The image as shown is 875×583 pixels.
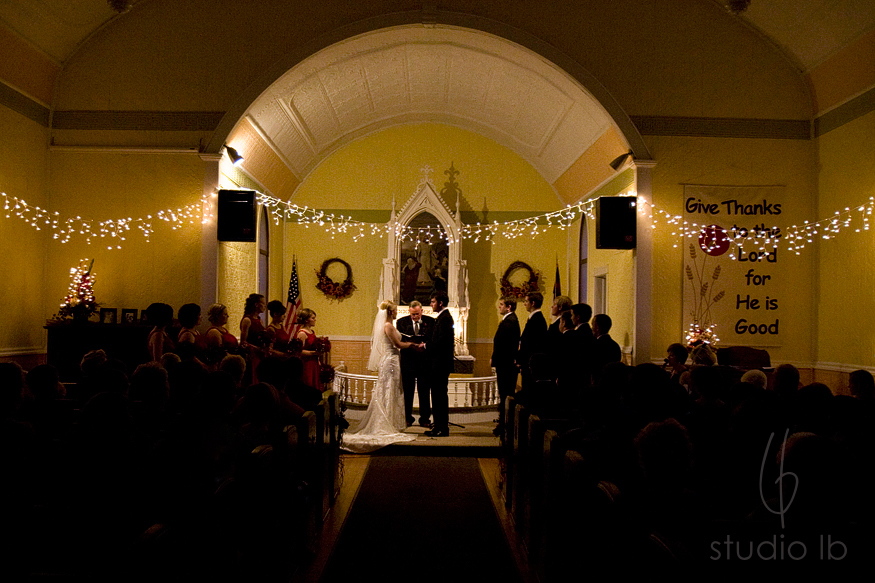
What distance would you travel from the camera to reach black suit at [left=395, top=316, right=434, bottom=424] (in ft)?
24.5

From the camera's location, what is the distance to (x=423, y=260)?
11.9 m

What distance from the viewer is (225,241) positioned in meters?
7.86

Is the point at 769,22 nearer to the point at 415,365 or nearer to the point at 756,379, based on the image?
the point at 756,379

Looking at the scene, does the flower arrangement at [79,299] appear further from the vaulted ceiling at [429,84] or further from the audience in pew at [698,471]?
the audience in pew at [698,471]

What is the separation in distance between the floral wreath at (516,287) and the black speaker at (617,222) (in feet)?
13.4

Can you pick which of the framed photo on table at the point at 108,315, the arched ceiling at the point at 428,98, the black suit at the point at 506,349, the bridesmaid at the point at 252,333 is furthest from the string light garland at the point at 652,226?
the black suit at the point at 506,349

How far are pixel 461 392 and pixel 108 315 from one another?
4533 mm

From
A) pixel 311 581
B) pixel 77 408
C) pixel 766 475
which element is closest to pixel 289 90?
pixel 77 408

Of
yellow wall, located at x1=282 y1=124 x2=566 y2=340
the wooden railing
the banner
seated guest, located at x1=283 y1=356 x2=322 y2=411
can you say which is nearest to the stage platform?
the wooden railing

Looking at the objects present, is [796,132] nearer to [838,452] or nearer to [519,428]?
[519,428]

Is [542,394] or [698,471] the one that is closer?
[698,471]

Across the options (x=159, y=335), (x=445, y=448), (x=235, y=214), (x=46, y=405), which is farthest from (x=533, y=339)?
(x=46, y=405)

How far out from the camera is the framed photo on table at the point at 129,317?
7.26 m

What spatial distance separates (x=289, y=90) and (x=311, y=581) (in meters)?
6.88
